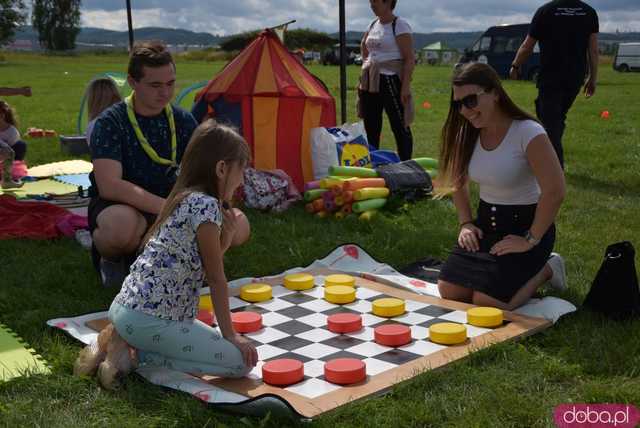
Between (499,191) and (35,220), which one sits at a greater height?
(499,191)

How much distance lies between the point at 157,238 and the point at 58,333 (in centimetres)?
85

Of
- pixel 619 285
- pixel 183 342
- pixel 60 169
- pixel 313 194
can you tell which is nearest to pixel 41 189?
pixel 60 169

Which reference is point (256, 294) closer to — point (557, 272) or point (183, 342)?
point (183, 342)

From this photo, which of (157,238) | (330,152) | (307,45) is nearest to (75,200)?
(330,152)

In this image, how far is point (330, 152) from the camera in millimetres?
5750

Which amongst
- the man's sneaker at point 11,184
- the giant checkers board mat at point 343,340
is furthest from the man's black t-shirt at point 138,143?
the man's sneaker at point 11,184

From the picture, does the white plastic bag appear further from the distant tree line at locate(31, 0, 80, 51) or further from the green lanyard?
the distant tree line at locate(31, 0, 80, 51)

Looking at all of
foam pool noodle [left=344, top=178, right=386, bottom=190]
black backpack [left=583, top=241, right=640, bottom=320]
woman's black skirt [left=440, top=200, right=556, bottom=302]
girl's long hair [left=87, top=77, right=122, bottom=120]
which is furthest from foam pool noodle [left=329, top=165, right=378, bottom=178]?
black backpack [left=583, top=241, right=640, bottom=320]

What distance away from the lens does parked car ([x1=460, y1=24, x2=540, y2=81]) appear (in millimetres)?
25609

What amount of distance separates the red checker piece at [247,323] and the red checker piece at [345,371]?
593 mm

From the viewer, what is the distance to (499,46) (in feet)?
86.1

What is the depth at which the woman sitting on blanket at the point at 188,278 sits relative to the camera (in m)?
2.52

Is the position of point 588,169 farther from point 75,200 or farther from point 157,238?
point 157,238

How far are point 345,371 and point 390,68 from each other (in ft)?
12.8
